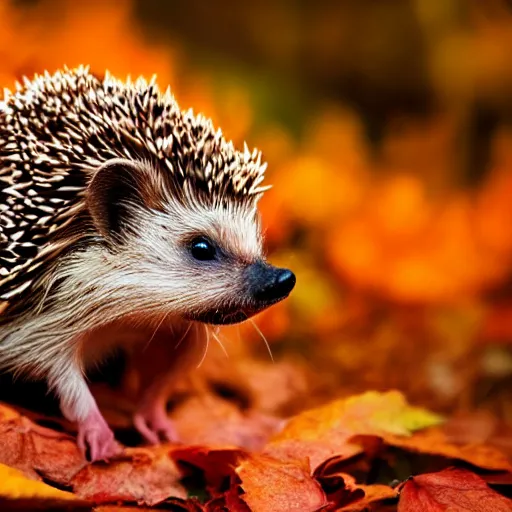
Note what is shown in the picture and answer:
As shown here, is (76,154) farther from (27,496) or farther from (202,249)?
(27,496)

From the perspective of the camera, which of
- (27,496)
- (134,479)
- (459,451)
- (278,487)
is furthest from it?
(459,451)

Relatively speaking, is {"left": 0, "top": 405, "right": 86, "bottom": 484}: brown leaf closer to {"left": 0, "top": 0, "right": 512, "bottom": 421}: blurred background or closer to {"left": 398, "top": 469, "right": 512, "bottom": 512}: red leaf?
{"left": 398, "top": 469, "right": 512, "bottom": 512}: red leaf

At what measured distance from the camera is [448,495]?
1.46 metres

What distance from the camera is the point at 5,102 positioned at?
171 cm

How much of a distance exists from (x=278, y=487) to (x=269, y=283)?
1.31 ft

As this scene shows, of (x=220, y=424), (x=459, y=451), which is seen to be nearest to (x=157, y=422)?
(x=220, y=424)

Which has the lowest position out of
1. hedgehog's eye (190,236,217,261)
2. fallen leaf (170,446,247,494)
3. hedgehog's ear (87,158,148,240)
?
fallen leaf (170,446,247,494)

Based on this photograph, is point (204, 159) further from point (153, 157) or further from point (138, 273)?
point (138, 273)

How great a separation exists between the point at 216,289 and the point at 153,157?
0.30 meters

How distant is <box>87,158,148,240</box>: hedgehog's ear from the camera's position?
60.3 inches

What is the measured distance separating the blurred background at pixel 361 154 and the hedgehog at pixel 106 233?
86 cm

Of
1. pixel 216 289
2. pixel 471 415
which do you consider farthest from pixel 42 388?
pixel 471 415

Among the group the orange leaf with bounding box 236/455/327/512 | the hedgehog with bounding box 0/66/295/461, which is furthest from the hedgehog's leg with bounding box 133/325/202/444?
the orange leaf with bounding box 236/455/327/512

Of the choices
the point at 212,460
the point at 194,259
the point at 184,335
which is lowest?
the point at 212,460
